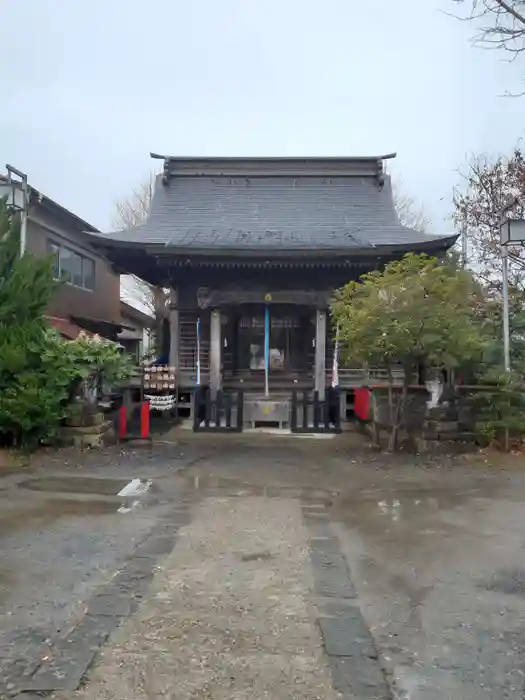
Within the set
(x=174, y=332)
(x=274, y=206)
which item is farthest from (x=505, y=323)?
(x=274, y=206)

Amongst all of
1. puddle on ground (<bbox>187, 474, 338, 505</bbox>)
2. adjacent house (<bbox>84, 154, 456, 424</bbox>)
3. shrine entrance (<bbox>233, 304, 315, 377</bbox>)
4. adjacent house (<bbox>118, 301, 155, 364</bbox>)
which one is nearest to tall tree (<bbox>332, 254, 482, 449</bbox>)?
puddle on ground (<bbox>187, 474, 338, 505</bbox>)

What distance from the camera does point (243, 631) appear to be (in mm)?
3703

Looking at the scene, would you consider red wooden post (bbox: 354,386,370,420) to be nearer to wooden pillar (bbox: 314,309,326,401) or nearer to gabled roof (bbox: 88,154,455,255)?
wooden pillar (bbox: 314,309,326,401)

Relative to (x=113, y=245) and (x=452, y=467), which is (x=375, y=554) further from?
(x=113, y=245)

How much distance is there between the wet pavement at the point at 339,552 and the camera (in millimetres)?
3412

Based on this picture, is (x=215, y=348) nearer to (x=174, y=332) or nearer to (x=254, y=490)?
(x=174, y=332)

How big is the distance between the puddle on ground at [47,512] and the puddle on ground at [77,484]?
1.66 ft

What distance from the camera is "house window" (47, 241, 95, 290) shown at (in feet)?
58.5

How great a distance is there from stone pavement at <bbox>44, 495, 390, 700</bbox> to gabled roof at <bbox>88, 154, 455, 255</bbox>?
9.67m

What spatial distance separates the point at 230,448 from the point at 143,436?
1975 millimetres

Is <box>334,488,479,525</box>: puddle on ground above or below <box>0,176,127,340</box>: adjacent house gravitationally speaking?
below

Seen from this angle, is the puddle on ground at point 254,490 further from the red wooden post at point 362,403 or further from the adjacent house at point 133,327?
the adjacent house at point 133,327

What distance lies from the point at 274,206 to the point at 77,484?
11.6 metres

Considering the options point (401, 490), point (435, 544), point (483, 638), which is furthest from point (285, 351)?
point (483, 638)
